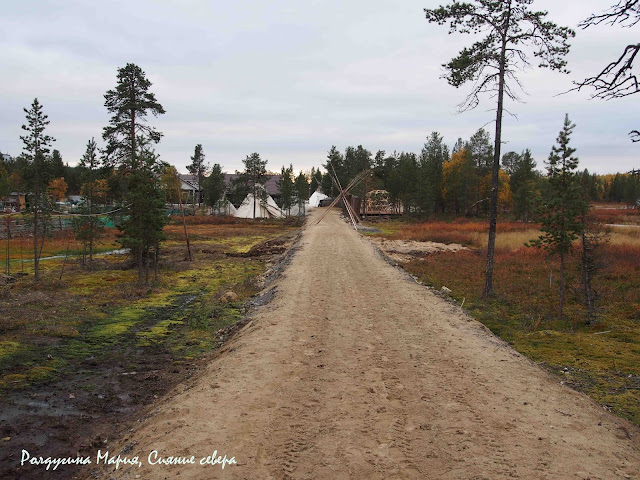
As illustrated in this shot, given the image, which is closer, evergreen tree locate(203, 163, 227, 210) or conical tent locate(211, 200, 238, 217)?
conical tent locate(211, 200, 238, 217)

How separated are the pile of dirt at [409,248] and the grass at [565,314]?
54.2 inches

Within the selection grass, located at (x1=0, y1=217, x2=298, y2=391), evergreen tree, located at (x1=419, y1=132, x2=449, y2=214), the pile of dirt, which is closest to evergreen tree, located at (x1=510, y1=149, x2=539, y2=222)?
evergreen tree, located at (x1=419, y1=132, x2=449, y2=214)

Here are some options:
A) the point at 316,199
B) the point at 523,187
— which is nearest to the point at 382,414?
the point at 523,187

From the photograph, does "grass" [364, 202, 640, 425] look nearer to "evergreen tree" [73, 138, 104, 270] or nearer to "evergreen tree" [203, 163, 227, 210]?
"evergreen tree" [73, 138, 104, 270]

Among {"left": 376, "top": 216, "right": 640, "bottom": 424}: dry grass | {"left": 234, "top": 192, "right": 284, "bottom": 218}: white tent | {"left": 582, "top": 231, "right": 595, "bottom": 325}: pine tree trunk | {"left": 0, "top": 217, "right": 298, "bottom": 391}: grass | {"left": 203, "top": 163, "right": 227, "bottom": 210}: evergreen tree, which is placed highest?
{"left": 203, "top": 163, "right": 227, "bottom": 210}: evergreen tree

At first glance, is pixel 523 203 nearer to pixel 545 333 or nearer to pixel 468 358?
pixel 545 333

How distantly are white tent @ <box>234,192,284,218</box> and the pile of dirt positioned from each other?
37.9 meters

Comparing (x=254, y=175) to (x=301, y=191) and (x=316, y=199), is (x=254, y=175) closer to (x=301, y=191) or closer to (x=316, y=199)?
(x=301, y=191)

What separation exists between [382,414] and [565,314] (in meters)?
10.7

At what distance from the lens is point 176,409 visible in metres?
6.68

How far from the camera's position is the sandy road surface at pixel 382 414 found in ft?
16.4

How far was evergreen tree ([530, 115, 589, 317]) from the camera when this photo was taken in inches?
522

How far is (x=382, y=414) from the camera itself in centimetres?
615

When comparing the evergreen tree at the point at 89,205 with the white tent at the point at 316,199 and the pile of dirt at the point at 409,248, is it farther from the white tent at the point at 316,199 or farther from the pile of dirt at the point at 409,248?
the white tent at the point at 316,199
